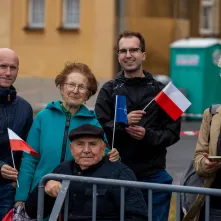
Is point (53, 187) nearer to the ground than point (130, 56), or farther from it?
nearer to the ground

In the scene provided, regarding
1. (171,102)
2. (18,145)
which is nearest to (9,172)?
(18,145)

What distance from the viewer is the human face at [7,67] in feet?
20.0

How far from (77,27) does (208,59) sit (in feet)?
26.0

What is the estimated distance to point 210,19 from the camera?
35.3 meters

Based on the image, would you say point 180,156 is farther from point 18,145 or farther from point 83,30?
point 83,30

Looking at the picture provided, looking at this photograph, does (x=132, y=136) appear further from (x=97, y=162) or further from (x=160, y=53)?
(x=160, y=53)

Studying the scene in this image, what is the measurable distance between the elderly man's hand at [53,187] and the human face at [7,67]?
115 cm

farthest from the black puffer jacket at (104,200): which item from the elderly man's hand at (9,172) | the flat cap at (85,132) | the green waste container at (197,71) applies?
the green waste container at (197,71)

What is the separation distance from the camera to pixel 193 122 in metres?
22.8

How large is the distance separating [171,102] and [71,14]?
24147mm

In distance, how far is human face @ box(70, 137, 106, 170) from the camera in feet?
17.4

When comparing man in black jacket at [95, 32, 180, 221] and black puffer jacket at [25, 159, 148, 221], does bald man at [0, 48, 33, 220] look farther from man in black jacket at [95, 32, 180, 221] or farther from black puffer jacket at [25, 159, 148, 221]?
black puffer jacket at [25, 159, 148, 221]

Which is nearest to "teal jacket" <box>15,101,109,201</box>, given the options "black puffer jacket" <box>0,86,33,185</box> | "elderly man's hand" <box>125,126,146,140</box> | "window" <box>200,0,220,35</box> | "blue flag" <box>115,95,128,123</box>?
"black puffer jacket" <box>0,86,33,185</box>

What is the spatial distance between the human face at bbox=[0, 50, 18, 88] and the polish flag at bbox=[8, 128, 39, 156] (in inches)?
18.3
